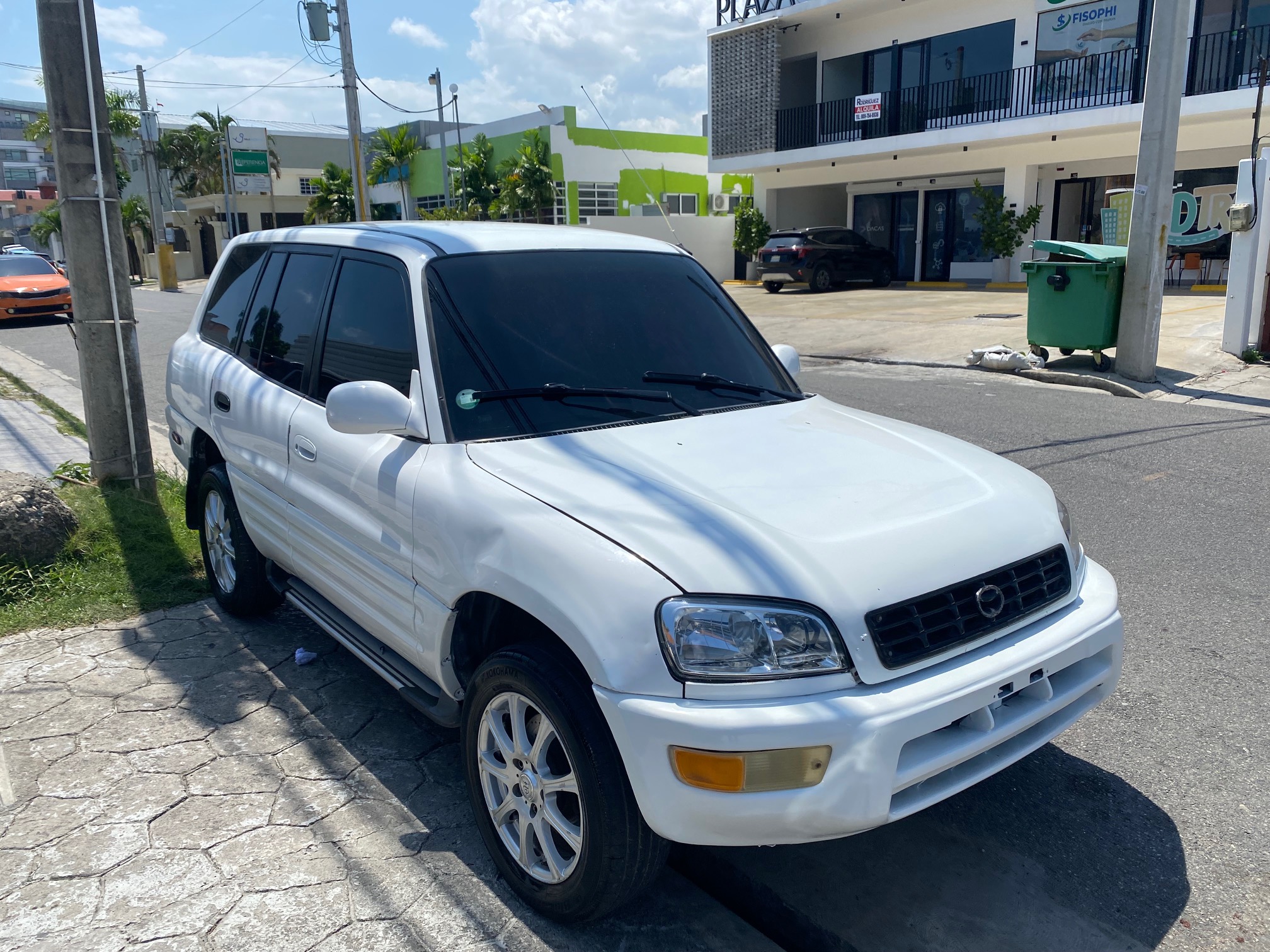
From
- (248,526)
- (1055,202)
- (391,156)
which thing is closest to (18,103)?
(391,156)

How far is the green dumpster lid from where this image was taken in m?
11.1

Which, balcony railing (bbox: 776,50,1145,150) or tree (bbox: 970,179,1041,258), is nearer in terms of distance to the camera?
balcony railing (bbox: 776,50,1145,150)

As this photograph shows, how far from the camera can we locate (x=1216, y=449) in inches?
302

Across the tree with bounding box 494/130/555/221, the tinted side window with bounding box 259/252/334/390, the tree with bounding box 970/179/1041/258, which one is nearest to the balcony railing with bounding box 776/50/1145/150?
the tree with bounding box 970/179/1041/258

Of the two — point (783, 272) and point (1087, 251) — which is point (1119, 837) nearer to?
point (1087, 251)

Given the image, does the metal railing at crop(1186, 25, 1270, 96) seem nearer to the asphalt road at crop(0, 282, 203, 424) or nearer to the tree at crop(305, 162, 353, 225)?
the asphalt road at crop(0, 282, 203, 424)

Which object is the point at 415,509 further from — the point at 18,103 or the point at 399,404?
the point at 18,103

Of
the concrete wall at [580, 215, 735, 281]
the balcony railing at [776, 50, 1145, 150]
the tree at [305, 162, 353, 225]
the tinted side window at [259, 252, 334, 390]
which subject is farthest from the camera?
the tree at [305, 162, 353, 225]

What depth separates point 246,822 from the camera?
3139mm

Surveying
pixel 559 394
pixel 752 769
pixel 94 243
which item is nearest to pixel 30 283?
Answer: pixel 94 243

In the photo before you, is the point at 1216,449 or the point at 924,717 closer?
the point at 924,717

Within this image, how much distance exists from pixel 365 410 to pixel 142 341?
56.5 feet

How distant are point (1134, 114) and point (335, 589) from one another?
70.4ft

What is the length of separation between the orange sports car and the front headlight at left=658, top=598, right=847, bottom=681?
22.2 meters
